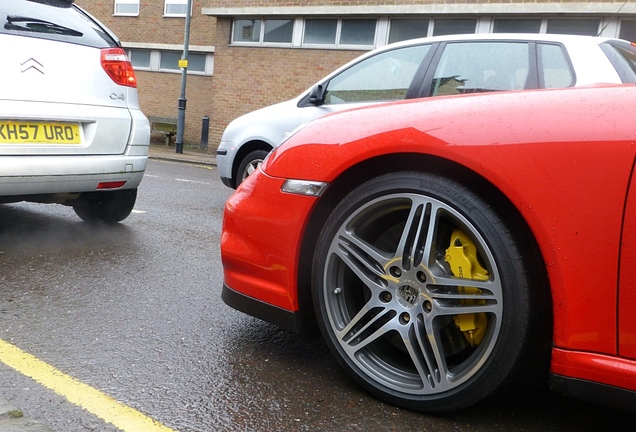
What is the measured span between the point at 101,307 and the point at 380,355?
1.56 m

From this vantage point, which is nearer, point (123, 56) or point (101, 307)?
point (101, 307)

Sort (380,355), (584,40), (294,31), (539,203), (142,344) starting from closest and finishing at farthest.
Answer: (539,203), (380,355), (142,344), (584,40), (294,31)

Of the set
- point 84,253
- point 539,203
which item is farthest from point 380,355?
point 84,253

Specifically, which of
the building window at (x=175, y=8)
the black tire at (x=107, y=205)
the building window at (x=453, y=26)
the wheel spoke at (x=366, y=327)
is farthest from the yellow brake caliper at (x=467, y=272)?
the building window at (x=175, y=8)

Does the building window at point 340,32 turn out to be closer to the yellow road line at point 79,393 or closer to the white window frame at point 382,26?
the white window frame at point 382,26

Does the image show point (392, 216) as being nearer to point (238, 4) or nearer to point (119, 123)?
point (119, 123)

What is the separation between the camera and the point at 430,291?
7.28 feet

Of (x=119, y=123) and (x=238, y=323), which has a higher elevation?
(x=119, y=123)

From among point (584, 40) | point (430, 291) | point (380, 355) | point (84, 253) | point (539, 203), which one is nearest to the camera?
point (539, 203)

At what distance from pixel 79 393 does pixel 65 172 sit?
88.5 inches

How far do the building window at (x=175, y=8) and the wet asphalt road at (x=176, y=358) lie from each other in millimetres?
18391

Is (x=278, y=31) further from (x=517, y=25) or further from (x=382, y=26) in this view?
(x=517, y=25)

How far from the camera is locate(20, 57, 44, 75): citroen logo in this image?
4.04 m

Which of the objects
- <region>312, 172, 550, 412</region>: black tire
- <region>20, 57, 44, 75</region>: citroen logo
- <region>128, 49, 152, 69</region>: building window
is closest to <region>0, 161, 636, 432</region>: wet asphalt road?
<region>312, 172, 550, 412</region>: black tire
